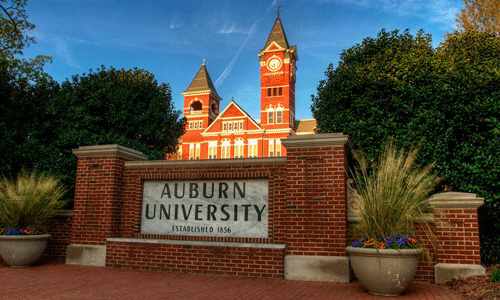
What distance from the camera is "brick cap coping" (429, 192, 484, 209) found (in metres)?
5.69

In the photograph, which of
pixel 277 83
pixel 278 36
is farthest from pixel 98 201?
pixel 278 36

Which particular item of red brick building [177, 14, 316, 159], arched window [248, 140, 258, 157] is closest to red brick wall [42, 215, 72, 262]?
red brick building [177, 14, 316, 159]

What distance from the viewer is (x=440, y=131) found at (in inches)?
338

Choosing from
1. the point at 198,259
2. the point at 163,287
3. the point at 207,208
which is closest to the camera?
the point at 163,287

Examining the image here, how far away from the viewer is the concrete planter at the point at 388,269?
192 inches

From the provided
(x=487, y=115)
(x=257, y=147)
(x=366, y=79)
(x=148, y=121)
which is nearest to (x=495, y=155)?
(x=487, y=115)

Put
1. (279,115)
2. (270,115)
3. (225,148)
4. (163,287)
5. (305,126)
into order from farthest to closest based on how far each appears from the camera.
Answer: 1. (305,126)
2. (270,115)
3. (225,148)
4. (279,115)
5. (163,287)

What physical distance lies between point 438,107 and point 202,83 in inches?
1817

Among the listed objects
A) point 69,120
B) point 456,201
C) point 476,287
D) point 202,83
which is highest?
point 202,83

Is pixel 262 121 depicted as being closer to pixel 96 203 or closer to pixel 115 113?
pixel 115 113

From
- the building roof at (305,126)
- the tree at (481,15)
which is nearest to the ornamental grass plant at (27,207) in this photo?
the tree at (481,15)

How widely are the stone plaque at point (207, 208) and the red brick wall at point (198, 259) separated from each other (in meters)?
0.37

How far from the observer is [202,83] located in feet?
172

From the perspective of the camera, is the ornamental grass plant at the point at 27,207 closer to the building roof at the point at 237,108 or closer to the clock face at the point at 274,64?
the building roof at the point at 237,108
